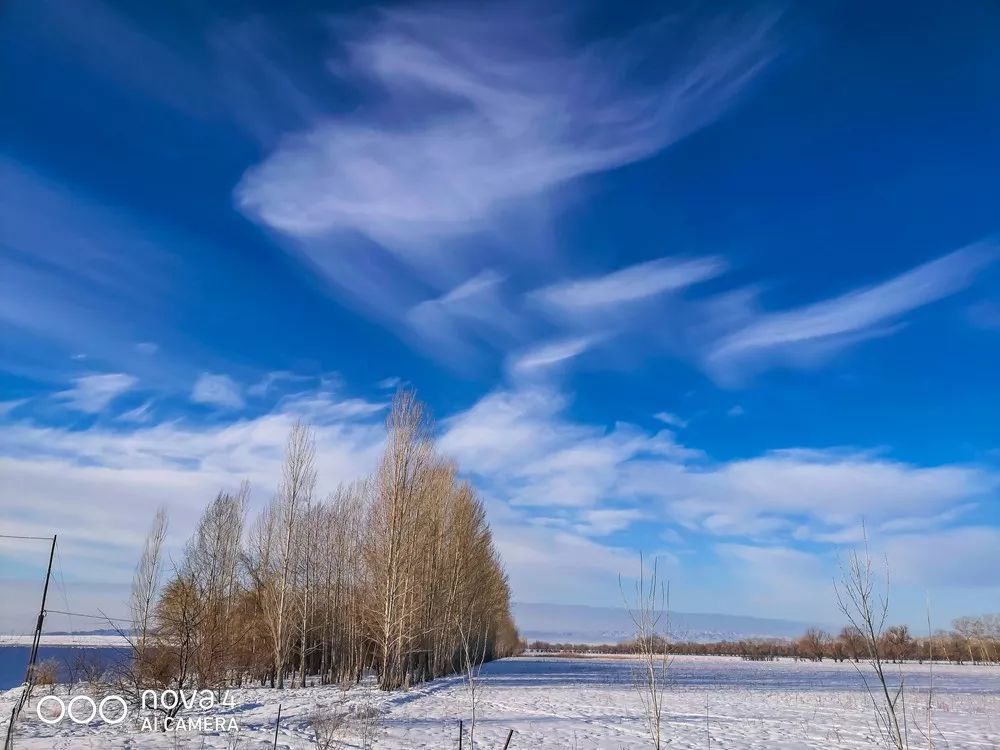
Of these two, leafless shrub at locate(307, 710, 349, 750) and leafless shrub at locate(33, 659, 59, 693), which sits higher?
leafless shrub at locate(307, 710, 349, 750)

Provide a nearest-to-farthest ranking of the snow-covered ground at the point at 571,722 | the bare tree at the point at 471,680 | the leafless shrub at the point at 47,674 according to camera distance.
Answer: the bare tree at the point at 471,680, the snow-covered ground at the point at 571,722, the leafless shrub at the point at 47,674

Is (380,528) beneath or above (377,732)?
above

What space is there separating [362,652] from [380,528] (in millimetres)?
6762

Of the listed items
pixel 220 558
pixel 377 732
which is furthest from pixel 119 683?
pixel 220 558

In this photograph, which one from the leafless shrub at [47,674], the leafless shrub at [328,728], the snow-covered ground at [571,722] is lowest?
the leafless shrub at [47,674]

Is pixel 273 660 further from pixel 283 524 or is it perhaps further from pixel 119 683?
pixel 119 683

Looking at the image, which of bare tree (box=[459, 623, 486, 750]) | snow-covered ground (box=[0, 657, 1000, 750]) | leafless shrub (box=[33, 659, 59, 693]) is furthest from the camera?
leafless shrub (box=[33, 659, 59, 693])

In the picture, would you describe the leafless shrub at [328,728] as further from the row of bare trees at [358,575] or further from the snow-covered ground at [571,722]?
the row of bare trees at [358,575]

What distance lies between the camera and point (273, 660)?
25625mm

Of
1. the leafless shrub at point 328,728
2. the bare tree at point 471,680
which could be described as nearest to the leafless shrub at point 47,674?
the bare tree at point 471,680

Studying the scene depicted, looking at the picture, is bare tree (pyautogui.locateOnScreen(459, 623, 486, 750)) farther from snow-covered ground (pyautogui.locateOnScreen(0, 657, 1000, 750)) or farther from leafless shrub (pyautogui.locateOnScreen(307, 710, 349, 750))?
leafless shrub (pyautogui.locateOnScreen(307, 710, 349, 750))

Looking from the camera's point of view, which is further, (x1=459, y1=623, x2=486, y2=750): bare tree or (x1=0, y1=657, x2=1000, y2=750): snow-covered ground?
(x1=0, y1=657, x2=1000, y2=750): snow-covered ground

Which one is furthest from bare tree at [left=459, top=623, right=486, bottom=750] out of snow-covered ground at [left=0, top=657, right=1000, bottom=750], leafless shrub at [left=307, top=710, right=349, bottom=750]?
leafless shrub at [left=307, top=710, right=349, bottom=750]

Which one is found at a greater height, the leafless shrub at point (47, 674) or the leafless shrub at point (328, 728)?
the leafless shrub at point (328, 728)
